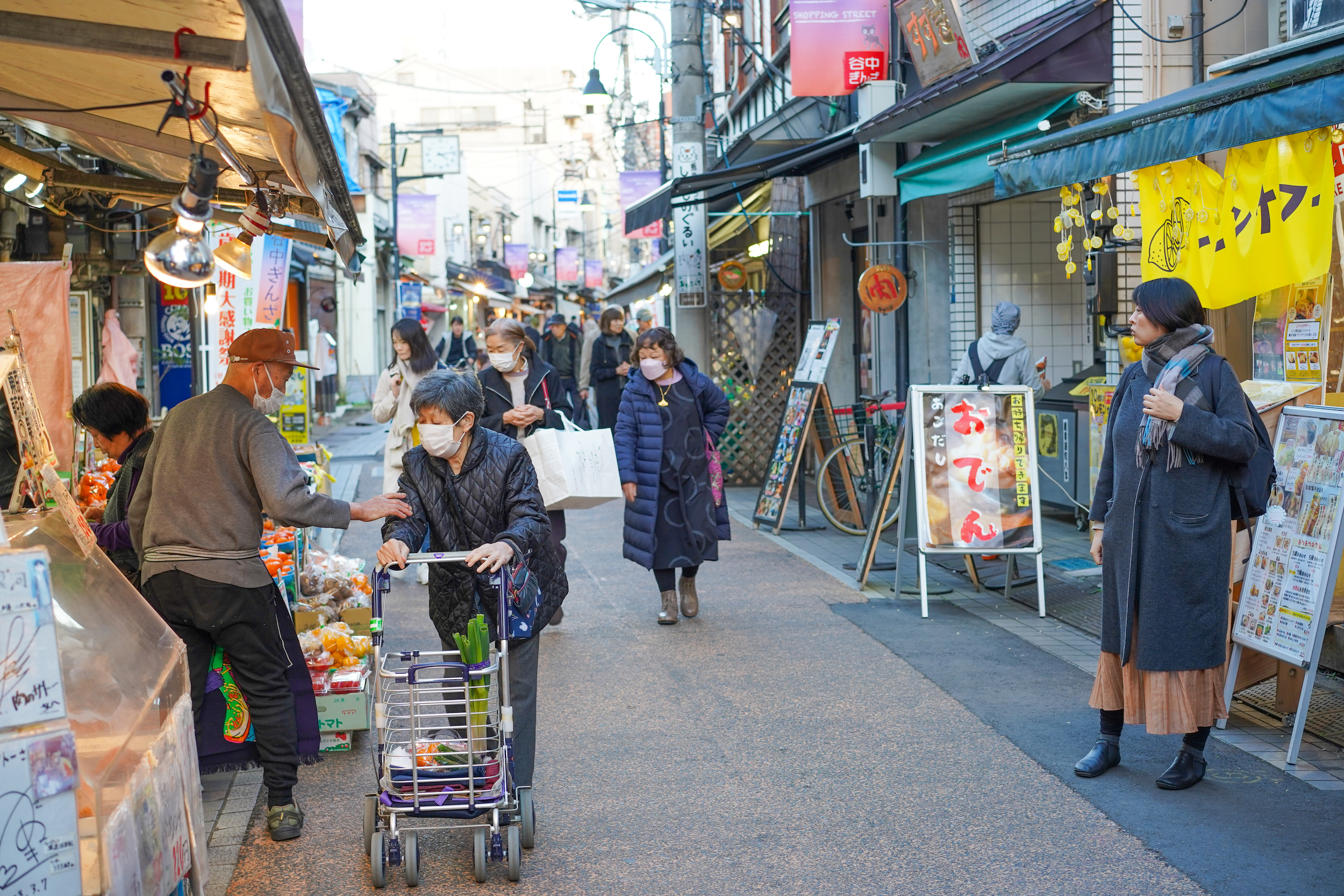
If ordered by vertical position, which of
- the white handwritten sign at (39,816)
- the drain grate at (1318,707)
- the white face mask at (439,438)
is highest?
the white face mask at (439,438)

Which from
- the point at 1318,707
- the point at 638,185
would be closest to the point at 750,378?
the point at 1318,707

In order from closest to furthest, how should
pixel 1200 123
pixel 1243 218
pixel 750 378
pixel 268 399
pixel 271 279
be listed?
1. pixel 268 399
2. pixel 1200 123
3. pixel 1243 218
4. pixel 271 279
5. pixel 750 378

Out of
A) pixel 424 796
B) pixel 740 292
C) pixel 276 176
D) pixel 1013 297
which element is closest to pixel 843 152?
pixel 1013 297

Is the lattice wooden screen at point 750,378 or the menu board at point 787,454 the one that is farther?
the lattice wooden screen at point 750,378

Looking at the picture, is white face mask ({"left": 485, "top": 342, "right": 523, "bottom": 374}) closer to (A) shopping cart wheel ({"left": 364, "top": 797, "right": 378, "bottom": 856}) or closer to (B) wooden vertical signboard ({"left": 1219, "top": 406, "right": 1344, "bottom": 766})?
(A) shopping cart wheel ({"left": 364, "top": 797, "right": 378, "bottom": 856})

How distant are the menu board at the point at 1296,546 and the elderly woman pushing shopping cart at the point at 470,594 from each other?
10.0 ft

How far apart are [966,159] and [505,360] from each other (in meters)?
4.16

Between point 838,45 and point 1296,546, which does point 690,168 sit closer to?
point 838,45

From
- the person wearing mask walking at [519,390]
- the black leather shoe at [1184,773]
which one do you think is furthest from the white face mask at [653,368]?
the black leather shoe at [1184,773]

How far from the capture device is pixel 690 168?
15.6 metres

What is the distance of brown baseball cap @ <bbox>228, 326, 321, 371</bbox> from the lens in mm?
4621

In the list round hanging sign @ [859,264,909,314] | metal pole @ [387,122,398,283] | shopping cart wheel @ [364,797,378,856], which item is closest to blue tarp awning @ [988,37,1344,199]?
round hanging sign @ [859,264,909,314]

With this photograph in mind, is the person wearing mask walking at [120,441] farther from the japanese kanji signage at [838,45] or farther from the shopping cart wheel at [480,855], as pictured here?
the japanese kanji signage at [838,45]

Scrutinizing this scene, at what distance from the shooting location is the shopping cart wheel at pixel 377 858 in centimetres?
411
